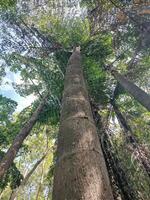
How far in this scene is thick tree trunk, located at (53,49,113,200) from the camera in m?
1.40

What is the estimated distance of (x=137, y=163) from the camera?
5.29 m

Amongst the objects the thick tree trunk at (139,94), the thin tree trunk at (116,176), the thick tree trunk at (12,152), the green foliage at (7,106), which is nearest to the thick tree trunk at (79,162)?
the thin tree trunk at (116,176)

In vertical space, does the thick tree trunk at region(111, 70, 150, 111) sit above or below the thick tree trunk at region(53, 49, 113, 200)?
above

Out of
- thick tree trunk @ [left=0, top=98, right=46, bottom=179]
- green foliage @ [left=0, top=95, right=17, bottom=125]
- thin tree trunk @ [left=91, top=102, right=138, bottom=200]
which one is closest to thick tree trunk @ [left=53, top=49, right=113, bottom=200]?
thin tree trunk @ [left=91, top=102, right=138, bottom=200]

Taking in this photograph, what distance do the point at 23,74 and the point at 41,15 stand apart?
10.6 ft

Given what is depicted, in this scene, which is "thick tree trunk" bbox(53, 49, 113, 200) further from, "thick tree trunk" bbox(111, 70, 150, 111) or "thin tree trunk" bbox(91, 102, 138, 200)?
"thick tree trunk" bbox(111, 70, 150, 111)

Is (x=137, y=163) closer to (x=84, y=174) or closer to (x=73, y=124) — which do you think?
(x=73, y=124)

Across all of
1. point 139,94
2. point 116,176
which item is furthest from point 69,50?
point 116,176

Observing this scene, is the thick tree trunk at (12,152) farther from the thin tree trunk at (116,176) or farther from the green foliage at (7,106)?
the thin tree trunk at (116,176)

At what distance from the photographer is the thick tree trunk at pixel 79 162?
55.0 inches

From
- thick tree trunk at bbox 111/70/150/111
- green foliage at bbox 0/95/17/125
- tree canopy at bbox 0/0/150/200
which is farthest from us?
green foliage at bbox 0/95/17/125

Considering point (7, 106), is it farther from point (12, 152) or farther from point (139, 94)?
point (139, 94)

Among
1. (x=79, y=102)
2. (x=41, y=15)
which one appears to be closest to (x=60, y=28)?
(x=41, y=15)

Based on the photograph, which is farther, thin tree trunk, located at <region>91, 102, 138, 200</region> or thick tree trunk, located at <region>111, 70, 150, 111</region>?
thick tree trunk, located at <region>111, 70, 150, 111</region>
